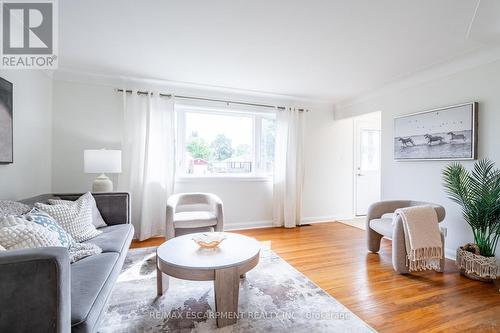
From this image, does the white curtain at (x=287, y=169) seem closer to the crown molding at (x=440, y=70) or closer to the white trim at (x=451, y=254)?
the crown molding at (x=440, y=70)

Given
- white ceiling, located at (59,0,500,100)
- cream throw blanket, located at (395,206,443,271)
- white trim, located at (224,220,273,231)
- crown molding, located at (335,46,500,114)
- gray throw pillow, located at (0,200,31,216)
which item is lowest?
white trim, located at (224,220,273,231)

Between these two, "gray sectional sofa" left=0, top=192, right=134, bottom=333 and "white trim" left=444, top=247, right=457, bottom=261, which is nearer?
"gray sectional sofa" left=0, top=192, right=134, bottom=333

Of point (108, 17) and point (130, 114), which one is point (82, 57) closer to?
point (130, 114)

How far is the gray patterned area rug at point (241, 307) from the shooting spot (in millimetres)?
1600

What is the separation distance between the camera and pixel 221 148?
159 inches

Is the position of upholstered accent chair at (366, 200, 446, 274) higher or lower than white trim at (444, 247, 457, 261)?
higher

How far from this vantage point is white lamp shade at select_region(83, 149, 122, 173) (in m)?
2.78

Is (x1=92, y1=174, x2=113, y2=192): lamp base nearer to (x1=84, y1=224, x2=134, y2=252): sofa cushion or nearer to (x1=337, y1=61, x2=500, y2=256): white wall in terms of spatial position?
(x1=84, y1=224, x2=134, y2=252): sofa cushion

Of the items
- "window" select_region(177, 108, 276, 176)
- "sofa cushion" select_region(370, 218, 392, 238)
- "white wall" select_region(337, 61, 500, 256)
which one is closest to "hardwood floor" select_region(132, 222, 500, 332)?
"sofa cushion" select_region(370, 218, 392, 238)

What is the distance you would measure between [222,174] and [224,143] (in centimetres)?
51

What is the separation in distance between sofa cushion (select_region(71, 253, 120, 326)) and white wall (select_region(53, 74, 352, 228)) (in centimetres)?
216

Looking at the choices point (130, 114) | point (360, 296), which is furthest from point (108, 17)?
point (360, 296)

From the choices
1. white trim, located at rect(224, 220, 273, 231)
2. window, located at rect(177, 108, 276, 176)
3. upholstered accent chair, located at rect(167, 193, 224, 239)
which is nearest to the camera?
upholstered accent chair, located at rect(167, 193, 224, 239)

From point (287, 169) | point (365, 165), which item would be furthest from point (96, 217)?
point (365, 165)
